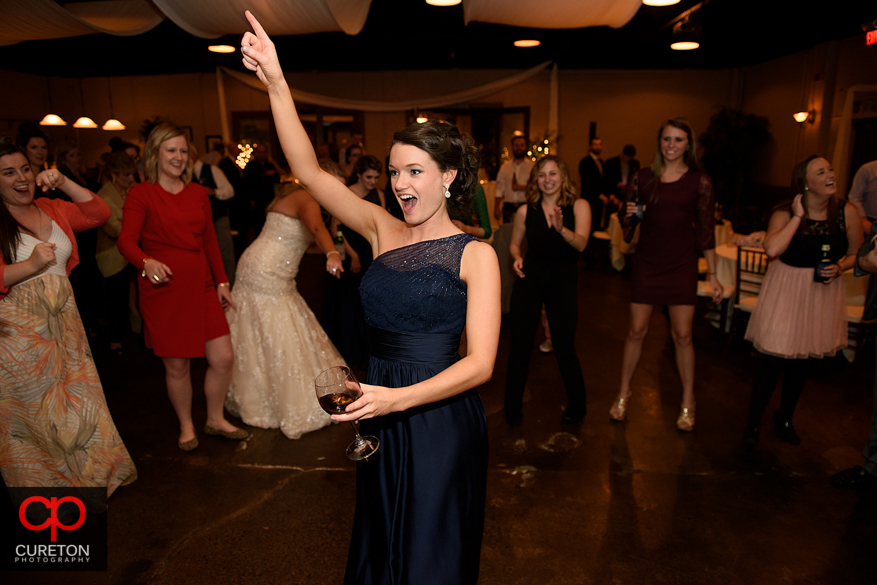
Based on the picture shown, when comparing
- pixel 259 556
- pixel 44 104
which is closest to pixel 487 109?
pixel 44 104

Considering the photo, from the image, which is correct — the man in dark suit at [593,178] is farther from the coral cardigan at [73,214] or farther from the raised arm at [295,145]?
the raised arm at [295,145]

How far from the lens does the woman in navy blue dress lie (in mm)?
1464

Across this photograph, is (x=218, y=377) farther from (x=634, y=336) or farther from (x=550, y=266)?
(x=634, y=336)

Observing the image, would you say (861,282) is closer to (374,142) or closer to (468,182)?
(468,182)

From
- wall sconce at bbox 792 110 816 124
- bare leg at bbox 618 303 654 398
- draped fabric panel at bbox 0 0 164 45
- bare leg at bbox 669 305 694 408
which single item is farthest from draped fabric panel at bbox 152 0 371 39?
wall sconce at bbox 792 110 816 124

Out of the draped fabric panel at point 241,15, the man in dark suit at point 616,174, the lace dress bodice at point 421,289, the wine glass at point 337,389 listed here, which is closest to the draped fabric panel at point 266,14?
the draped fabric panel at point 241,15

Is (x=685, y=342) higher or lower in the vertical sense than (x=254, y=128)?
lower

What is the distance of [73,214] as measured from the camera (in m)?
2.58

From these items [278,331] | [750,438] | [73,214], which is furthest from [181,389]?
[750,438]

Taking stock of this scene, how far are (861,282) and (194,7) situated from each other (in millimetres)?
5938

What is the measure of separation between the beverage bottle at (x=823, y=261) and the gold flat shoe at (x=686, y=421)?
975 mm

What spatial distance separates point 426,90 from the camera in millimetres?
12602

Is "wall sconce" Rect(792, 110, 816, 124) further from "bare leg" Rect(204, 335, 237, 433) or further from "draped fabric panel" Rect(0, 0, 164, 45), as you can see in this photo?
"bare leg" Rect(204, 335, 237, 433)

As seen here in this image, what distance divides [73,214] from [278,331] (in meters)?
1.18
